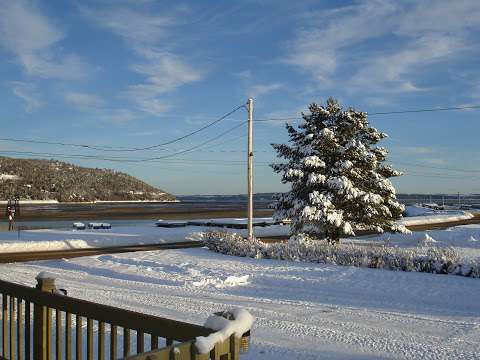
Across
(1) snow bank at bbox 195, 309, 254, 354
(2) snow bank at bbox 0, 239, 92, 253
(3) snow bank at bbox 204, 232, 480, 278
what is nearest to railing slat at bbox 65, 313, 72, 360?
(1) snow bank at bbox 195, 309, 254, 354

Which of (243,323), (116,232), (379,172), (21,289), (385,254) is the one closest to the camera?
(243,323)

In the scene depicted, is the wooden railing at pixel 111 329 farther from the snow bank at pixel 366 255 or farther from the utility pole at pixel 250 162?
the utility pole at pixel 250 162

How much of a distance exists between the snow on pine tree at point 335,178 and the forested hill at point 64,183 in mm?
117394

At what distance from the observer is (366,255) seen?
57.0 ft

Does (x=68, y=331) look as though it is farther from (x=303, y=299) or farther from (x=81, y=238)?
(x=81, y=238)

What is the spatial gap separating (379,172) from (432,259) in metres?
9.56

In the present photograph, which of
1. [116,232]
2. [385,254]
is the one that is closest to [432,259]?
[385,254]

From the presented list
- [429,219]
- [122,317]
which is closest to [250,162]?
[122,317]

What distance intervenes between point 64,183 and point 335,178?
14662 cm

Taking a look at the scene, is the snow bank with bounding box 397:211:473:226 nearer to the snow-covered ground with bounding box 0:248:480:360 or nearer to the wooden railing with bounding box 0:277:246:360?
the snow-covered ground with bounding box 0:248:480:360

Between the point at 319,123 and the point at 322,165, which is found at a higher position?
the point at 319,123

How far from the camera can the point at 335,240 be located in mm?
24078

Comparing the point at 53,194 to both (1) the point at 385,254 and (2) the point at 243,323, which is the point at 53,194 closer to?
(1) the point at 385,254

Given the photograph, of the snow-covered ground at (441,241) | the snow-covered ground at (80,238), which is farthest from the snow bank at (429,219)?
the snow-covered ground at (80,238)
